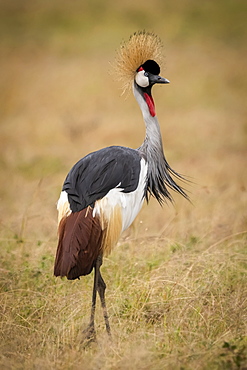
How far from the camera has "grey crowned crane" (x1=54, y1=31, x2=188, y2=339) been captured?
2.85m

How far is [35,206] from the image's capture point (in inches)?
203

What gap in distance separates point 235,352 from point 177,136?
7.06 metres

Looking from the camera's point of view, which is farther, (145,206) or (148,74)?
(145,206)

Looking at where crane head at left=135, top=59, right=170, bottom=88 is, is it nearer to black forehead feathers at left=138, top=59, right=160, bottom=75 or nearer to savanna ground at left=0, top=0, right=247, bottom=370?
black forehead feathers at left=138, top=59, right=160, bottom=75

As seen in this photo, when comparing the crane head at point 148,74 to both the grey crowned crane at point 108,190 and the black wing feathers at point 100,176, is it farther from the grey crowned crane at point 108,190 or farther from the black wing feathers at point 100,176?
the black wing feathers at point 100,176

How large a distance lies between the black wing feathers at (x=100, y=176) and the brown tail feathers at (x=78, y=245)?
7cm

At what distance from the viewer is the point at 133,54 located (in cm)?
345

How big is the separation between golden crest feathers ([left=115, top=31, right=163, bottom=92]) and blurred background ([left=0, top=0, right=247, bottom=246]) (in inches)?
3.7

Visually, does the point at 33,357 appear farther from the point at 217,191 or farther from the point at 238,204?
the point at 217,191

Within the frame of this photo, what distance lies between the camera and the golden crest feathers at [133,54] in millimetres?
3455

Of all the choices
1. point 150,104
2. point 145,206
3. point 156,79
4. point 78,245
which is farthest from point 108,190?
point 145,206

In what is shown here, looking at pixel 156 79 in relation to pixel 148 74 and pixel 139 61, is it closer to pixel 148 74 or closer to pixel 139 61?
pixel 148 74

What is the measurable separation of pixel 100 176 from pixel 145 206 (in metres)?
2.63

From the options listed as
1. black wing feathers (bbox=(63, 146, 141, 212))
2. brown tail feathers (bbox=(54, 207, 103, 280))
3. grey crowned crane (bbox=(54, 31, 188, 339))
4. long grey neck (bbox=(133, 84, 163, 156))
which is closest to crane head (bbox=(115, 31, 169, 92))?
grey crowned crane (bbox=(54, 31, 188, 339))
